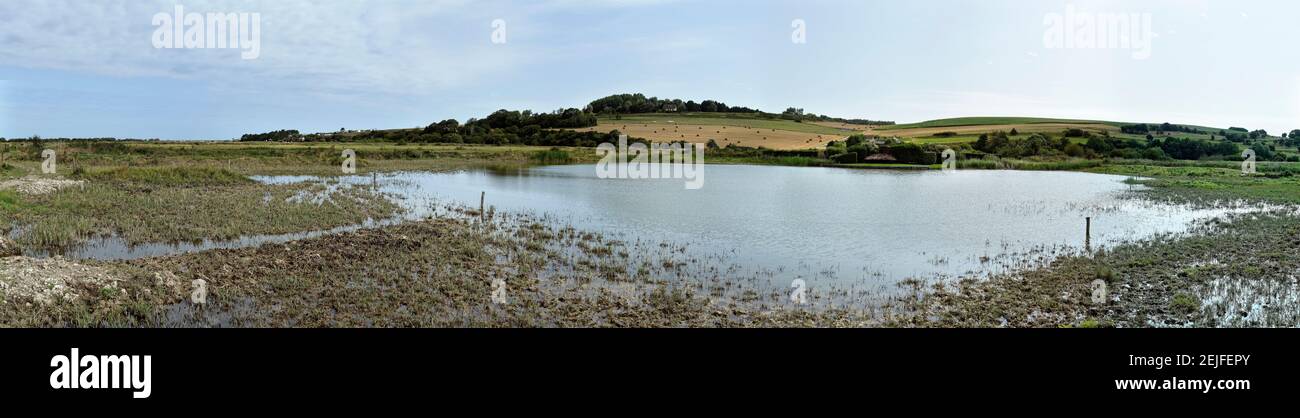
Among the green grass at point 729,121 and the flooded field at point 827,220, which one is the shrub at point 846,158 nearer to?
the green grass at point 729,121

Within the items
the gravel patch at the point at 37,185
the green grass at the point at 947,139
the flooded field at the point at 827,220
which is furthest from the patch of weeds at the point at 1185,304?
the green grass at the point at 947,139

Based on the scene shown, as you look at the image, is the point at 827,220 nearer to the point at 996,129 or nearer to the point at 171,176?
the point at 171,176

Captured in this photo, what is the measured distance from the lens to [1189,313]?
1052 centimetres

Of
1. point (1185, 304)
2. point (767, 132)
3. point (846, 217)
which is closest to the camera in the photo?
point (1185, 304)

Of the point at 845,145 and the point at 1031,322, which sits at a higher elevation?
the point at 845,145

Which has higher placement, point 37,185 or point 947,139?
point 947,139

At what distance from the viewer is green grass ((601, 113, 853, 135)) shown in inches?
4023

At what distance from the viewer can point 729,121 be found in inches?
4311

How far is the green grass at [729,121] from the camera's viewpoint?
335 feet

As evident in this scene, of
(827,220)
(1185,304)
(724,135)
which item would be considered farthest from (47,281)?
(724,135)

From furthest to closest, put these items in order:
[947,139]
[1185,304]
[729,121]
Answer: [729,121], [947,139], [1185,304]

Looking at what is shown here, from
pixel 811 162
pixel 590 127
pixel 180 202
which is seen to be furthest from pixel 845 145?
pixel 180 202
